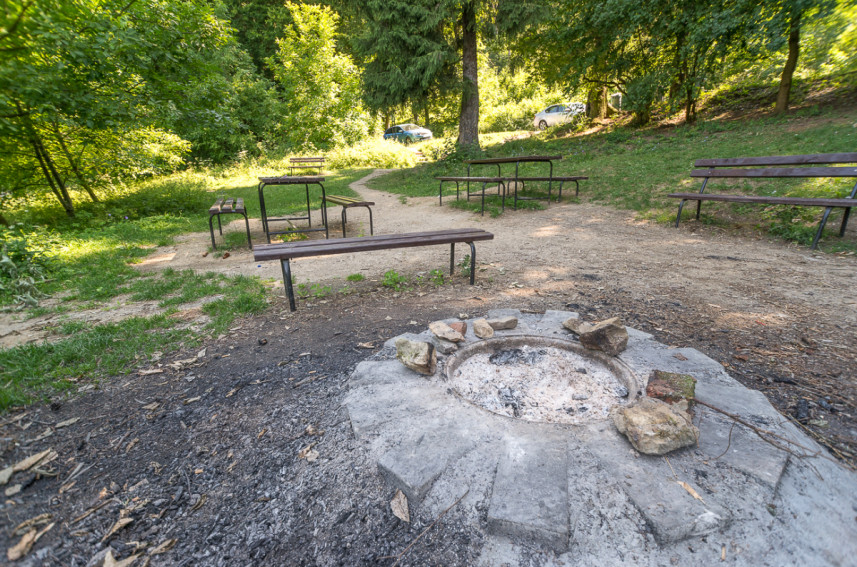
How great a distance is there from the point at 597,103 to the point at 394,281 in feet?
51.4

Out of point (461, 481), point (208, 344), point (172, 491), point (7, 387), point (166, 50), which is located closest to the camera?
point (461, 481)

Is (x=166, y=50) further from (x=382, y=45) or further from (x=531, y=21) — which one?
(x=531, y=21)

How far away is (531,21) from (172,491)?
1302cm

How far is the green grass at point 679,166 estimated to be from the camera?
5.66m

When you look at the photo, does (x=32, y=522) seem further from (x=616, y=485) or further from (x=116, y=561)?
(x=616, y=485)

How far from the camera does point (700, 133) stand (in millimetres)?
10773

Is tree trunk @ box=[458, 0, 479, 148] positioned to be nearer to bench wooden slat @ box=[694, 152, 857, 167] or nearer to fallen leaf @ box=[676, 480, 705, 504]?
bench wooden slat @ box=[694, 152, 857, 167]

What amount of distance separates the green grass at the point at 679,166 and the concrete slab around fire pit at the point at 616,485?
484 centimetres

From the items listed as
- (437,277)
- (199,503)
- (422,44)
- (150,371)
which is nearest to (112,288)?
(150,371)

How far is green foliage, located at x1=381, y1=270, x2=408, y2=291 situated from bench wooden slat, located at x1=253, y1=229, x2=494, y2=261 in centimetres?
49

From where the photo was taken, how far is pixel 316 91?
1892 cm

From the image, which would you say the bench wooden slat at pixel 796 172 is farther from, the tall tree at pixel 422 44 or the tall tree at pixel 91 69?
the tall tree at pixel 422 44

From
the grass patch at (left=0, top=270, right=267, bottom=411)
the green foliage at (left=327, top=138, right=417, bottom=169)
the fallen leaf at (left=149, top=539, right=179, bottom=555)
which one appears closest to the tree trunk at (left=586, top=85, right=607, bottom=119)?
the green foliage at (left=327, top=138, right=417, bottom=169)

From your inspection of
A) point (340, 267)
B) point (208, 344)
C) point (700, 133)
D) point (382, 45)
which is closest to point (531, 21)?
point (382, 45)
